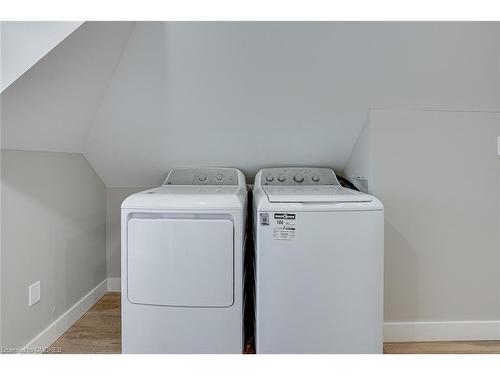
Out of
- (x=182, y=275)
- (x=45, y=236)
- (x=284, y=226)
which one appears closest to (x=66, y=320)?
(x=45, y=236)

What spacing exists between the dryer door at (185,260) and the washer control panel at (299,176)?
683mm

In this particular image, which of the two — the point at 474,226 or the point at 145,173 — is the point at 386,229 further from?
the point at 145,173

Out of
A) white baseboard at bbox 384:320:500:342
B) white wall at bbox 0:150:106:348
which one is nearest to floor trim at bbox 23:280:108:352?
white wall at bbox 0:150:106:348

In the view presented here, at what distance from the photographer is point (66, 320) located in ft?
6.34

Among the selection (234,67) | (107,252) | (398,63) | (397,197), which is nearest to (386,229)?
(397,197)

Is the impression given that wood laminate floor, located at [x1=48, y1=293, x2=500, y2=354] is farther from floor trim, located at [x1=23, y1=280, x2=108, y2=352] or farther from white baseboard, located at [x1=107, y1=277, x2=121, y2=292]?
white baseboard, located at [x1=107, y1=277, x2=121, y2=292]

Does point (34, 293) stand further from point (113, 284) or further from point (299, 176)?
point (299, 176)

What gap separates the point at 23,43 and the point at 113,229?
1.63m

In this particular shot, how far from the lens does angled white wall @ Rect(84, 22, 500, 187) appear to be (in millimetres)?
1560

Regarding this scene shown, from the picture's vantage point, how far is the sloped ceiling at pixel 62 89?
132cm

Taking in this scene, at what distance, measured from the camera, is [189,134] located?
1.99 meters

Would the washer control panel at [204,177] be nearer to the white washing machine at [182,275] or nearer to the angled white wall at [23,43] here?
the white washing machine at [182,275]

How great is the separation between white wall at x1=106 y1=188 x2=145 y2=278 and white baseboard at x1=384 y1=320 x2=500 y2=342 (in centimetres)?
205

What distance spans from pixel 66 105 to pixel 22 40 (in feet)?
1.45
